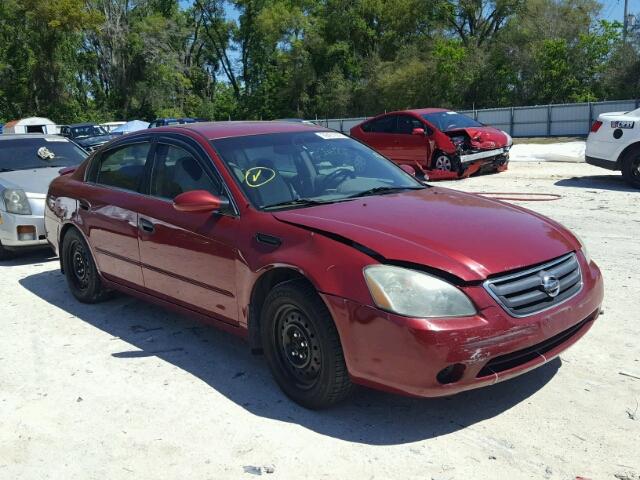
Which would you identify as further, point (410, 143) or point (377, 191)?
point (410, 143)

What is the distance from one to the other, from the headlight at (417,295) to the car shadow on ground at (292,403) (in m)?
0.73

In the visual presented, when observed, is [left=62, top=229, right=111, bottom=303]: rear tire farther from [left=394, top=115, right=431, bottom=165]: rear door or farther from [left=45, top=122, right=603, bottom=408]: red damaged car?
[left=394, top=115, right=431, bottom=165]: rear door

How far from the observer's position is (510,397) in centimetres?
383

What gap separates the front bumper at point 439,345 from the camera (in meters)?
3.17

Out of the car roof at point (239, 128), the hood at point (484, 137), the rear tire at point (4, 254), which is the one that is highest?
the car roof at point (239, 128)

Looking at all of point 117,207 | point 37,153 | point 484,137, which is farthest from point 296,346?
point 484,137

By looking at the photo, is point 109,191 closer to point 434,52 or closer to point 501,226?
point 501,226

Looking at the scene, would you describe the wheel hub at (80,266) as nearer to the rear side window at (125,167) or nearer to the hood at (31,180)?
the rear side window at (125,167)

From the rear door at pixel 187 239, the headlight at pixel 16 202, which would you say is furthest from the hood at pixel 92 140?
the rear door at pixel 187 239

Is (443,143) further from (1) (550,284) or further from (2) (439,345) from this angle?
(2) (439,345)

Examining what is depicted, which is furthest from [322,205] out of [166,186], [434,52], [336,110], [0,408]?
[336,110]

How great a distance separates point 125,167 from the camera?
546 cm

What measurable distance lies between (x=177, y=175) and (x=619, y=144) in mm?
9173

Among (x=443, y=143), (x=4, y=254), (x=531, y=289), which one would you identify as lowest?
(x=4, y=254)
